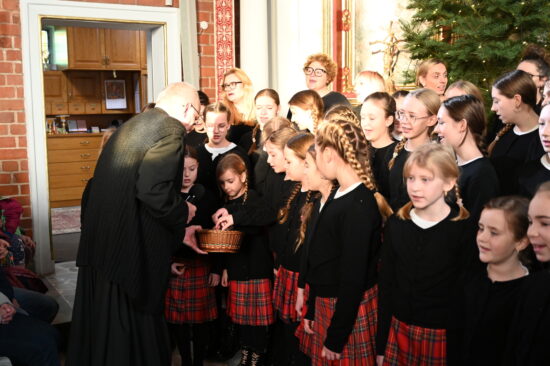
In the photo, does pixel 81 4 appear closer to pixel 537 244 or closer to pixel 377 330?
pixel 377 330

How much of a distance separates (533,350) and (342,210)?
3.47 ft

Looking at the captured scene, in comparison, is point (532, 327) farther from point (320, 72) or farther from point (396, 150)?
point (320, 72)

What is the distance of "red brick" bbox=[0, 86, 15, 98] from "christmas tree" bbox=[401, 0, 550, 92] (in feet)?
12.9

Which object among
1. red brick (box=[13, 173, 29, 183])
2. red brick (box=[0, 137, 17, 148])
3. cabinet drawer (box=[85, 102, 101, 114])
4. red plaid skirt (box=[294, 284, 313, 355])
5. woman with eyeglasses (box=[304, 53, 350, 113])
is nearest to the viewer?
red plaid skirt (box=[294, 284, 313, 355])

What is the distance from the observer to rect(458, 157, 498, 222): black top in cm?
278

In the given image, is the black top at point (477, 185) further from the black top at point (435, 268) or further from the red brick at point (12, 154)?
the red brick at point (12, 154)

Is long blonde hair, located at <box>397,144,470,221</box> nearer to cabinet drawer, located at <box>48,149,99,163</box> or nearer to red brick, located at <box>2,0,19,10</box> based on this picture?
red brick, located at <box>2,0,19,10</box>

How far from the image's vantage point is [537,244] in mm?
2004

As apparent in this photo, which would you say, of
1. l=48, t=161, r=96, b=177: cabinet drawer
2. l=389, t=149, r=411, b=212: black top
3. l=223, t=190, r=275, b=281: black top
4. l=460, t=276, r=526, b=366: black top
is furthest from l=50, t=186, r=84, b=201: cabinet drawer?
l=460, t=276, r=526, b=366: black top

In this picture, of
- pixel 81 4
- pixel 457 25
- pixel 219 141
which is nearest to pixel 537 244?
pixel 219 141

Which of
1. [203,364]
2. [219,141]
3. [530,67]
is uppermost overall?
[530,67]

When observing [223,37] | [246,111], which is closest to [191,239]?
[246,111]

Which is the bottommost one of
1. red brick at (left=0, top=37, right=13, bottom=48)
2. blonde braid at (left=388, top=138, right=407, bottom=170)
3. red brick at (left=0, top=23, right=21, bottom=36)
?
blonde braid at (left=388, top=138, right=407, bottom=170)

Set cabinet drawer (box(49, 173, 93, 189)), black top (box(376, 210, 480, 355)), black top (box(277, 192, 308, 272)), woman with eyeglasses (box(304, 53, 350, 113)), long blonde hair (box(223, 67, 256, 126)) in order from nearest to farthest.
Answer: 1. black top (box(376, 210, 480, 355))
2. black top (box(277, 192, 308, 272))
3. woman with eyeglasses (box(304, 53, 350, 113))
4. long blonde hair (box(223, 67, 256, 126))
5. cabinet drawer (box(49, 173, 93, 189))
